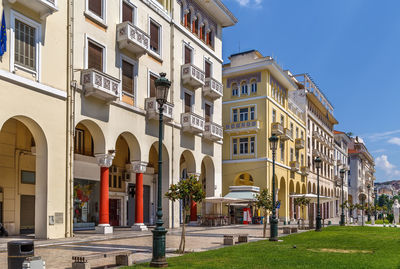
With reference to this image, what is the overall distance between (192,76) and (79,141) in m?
9.16

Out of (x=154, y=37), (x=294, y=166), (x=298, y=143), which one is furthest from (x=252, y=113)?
(x=154, y=37)

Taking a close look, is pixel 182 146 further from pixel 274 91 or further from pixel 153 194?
pixel 274 91

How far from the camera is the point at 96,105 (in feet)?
76.2

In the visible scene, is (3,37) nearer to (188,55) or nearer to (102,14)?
(102,14)

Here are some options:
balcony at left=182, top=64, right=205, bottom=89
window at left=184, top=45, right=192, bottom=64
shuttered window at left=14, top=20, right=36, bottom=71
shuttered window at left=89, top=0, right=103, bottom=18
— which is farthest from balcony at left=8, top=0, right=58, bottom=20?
window at left=184, top=45, right=192, bottom=64

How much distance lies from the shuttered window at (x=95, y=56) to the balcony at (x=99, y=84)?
123cm

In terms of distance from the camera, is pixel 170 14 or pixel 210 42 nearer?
pixel 170 14

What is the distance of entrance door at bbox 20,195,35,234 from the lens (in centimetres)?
2367

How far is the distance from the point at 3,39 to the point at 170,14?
49.8 feet

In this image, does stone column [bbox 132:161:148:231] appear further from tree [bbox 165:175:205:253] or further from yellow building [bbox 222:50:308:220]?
yellow building [bbox 222:50:308:220]

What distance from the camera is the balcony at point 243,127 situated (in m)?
46.7

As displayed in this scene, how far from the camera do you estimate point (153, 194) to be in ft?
117

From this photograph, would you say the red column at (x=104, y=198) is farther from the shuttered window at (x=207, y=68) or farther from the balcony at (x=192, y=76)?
the shuttered window at (x=207, y=68)

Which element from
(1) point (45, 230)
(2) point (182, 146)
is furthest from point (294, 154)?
(1) point (45, 230)
